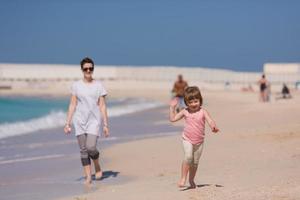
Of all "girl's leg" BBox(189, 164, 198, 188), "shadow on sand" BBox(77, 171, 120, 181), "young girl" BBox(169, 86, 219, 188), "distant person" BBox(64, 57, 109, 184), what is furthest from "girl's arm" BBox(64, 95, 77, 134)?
"girl's leg" BBox(189, 164, 198, 188)

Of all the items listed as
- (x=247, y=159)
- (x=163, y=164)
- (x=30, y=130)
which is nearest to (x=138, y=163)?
(x=163, y=164)

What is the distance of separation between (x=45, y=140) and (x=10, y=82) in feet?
325

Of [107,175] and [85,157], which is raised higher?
[85,157]

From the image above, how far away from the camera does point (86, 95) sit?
8406 mm

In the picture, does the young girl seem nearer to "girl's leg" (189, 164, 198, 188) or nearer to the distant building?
"girl's leg" (189, 164, 198, 188)

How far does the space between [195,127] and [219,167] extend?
1867 mm

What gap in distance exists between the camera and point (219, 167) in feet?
29.0

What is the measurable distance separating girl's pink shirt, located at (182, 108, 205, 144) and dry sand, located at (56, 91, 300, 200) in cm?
52

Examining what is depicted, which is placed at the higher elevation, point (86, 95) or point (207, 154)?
point (86, 95)

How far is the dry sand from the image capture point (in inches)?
262

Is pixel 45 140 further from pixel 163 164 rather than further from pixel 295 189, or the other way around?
pixel 295 189

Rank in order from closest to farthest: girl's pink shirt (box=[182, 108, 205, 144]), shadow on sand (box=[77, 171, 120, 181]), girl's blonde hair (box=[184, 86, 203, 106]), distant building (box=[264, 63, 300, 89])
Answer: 1. girl's blonde hair (box=[184, 86, 203, 106])
2. girl's pink shirt (box=[182, 108, 205, 144])
3. shadow on sand (box=[77, 171, 120, 181])
4. distant building (box=[264, 63, 300, 89])

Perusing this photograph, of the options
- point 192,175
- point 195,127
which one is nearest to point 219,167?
point 192,175

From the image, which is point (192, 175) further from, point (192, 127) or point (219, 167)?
point (219, 167)
